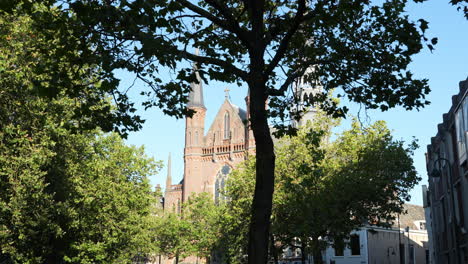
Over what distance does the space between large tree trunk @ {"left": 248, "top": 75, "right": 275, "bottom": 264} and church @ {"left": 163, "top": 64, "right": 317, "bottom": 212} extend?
197 ft

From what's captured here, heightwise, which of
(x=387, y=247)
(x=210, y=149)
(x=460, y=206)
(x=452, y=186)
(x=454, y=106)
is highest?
(x=210, y=149)

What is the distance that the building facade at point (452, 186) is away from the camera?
23.8m

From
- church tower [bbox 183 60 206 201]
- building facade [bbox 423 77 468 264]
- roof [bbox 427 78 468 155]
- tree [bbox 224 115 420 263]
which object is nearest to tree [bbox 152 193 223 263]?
church tower [bbox 183 60 206 201]

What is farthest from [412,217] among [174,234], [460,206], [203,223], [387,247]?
[460,206]

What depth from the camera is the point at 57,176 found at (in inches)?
1099

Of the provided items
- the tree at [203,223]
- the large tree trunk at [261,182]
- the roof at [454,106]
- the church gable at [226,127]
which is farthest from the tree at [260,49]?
the church gable at [226,127]

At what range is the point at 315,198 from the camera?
3003cm

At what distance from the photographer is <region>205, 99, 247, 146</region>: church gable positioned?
73.9m

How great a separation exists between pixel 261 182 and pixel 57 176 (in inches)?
822

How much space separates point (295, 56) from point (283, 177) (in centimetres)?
2299

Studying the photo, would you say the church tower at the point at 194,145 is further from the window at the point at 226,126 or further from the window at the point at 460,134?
the window at the point at 460,134

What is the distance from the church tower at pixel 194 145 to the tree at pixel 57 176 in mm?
34187

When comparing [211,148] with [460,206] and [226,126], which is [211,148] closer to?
[226,126]

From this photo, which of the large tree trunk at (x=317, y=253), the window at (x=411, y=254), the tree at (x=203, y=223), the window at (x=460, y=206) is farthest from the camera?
the window at (x=411, y=254)
